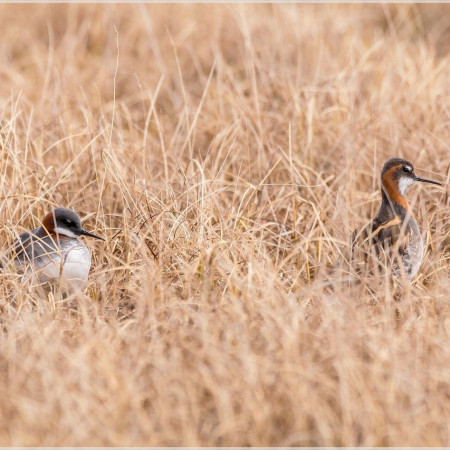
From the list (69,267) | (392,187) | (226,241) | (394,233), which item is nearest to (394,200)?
(392,187)

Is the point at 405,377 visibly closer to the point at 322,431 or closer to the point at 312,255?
the point at 322,431

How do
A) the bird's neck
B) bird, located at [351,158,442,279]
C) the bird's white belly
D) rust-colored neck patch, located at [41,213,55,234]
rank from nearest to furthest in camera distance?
1. the bird's white belly
2. bird, located at [351,158,442,279]
3. rust-colored neck patch, located at [41,213,55,234]
4. the bird's neck

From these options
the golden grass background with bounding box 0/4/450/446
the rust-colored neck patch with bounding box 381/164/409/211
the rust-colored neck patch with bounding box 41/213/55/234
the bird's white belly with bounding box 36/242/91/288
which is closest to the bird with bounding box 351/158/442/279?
the rust-colored neck patch with bounding box 381/164/409/211

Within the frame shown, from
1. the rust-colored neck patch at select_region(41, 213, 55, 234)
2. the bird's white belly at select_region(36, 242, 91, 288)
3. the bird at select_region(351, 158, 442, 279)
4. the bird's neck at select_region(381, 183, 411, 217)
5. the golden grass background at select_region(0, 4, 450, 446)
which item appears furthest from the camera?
the bird's neck at select_region(381, 183, 411, 217)

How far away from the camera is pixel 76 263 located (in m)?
4.61

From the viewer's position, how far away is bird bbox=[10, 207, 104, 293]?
4.59 metres

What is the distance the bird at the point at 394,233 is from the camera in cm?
469

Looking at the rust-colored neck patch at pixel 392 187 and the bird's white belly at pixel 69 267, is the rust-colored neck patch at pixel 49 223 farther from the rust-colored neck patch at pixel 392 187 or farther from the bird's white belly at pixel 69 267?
the rust-colored neck patch at pixel 392 187

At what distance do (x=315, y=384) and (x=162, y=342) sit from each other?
73 centimetres

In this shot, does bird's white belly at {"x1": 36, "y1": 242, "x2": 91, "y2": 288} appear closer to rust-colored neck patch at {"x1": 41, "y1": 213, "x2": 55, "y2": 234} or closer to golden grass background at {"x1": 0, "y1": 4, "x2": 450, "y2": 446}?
golden grass background at {"x1": 0, "y1": 4, "x2": 450, "y2": 446}

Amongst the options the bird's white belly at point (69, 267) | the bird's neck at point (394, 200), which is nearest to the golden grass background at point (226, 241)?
the bird's white belly at point (69, 267)

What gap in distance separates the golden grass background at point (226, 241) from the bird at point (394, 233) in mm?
125

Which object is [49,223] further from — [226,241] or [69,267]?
[226,241]

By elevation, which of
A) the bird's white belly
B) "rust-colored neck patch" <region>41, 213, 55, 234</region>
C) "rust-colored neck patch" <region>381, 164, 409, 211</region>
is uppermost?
"rust-colored neck patch" <region>381, 164, 409, 211</region>
